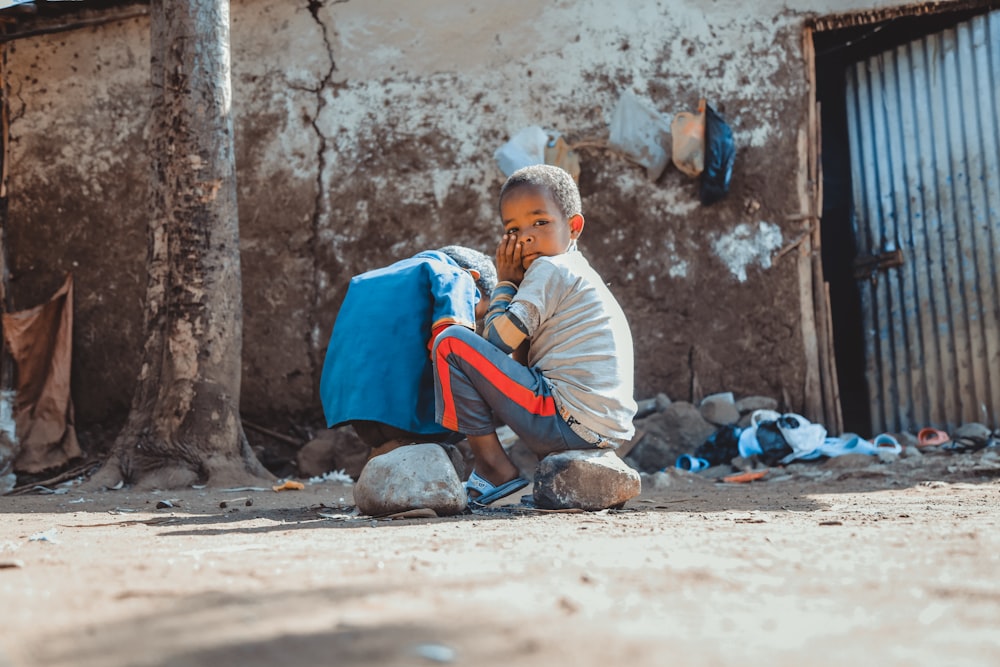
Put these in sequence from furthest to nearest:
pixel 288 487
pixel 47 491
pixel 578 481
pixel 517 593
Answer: pixel 47 491
pixel 288 487
pixel 578 481
pixel 517 593

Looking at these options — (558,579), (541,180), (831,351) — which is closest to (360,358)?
(541,180)

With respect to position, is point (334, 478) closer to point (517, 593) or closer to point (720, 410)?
point (720, 410)

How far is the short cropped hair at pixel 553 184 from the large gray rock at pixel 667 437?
219 cm

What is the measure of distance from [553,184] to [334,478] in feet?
8.76

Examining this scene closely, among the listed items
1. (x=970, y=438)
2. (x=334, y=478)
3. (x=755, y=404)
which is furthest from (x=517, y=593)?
(x=970, y=438)

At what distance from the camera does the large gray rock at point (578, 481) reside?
2.69 metres

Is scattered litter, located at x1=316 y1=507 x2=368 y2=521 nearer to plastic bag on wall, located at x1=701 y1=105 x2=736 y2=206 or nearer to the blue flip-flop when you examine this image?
the blue flip-flop

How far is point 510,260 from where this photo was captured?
117 inches

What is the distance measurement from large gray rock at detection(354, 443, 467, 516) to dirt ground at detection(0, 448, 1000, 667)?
20cm

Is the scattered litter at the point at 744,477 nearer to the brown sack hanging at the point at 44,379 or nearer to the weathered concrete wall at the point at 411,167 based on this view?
the weathered concrete wall at the point at 411,167

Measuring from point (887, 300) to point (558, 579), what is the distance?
494 cm

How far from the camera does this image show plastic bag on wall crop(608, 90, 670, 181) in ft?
17.9

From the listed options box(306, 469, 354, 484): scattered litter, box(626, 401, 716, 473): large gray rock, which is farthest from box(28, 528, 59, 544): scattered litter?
box(626, 401, 716, 473): large gray rock

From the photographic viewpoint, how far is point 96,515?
311 cm
